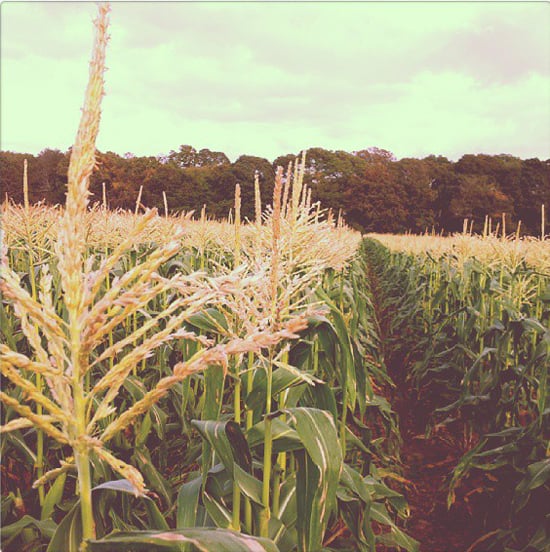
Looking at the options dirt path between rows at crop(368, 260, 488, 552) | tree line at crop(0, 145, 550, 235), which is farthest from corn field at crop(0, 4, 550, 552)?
tree line at crop(0, 145, 550, 235)

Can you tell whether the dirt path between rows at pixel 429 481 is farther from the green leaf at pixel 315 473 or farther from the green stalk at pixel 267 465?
the green leaf at pixel 315 473

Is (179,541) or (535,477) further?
(535,477)

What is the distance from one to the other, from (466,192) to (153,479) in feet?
202

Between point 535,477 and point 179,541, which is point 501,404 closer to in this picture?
point 535,477

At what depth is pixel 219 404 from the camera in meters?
2.07

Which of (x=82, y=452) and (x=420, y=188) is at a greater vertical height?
(x=420, y=188)

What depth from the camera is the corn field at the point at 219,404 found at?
91 centimetres

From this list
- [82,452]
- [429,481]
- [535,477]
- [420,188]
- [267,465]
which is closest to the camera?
[82,452]

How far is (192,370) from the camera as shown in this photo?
0.87 metres

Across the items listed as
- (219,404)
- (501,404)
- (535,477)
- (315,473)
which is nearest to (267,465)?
(315,473)

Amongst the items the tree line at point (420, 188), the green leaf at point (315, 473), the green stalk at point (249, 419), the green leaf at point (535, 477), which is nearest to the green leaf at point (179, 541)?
the green leaf at point (315, 473)

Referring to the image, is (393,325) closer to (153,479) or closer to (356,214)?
(153,479)

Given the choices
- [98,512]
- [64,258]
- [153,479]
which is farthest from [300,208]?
[64,258]

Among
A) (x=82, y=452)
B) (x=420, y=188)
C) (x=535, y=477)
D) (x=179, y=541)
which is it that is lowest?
(x=535, y=477)
